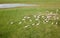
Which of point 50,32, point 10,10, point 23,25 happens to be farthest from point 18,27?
point 50,32

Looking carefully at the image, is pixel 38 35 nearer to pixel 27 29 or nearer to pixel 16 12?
pixel 27 29

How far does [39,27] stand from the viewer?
3.46 feet

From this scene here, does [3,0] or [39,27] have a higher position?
[3,0]

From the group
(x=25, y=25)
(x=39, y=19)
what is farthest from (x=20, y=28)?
(x=39, y=19)

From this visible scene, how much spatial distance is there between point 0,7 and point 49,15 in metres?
0.43

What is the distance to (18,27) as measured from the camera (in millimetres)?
1036

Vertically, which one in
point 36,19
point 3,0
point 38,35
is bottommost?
point 38,35

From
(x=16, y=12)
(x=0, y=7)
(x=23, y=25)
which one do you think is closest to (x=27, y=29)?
(x=23, y=25)

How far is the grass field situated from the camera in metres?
1.02

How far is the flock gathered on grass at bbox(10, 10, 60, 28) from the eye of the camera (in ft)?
3.47

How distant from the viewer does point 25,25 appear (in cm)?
105

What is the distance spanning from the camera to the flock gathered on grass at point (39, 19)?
1.06 meters

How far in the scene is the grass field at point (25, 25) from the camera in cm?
102

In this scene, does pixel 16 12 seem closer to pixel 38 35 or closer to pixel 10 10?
pixel 10 10
